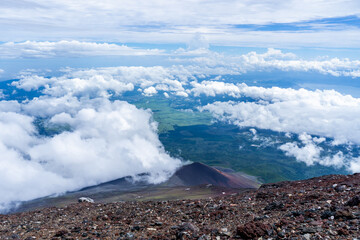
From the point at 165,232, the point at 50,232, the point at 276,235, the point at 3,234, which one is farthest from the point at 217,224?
the point at 3,234

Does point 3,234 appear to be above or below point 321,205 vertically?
below

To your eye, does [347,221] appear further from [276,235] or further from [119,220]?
[119,220]

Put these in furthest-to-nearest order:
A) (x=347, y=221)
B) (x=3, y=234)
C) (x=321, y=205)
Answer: (x=3, y=234)
(x=321, y=205)
(x=347, y=221)

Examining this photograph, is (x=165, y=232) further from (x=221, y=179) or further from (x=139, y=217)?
(x=221, y=179)

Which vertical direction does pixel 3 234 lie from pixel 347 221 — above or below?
below

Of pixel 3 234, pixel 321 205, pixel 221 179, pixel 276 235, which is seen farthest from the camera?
pixel 221 179

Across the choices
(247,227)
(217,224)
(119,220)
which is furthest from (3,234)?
(247,227)

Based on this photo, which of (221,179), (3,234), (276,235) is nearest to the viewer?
(276,235)

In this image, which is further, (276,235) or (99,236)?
(99,236)

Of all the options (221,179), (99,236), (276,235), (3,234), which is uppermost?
(276,235)
